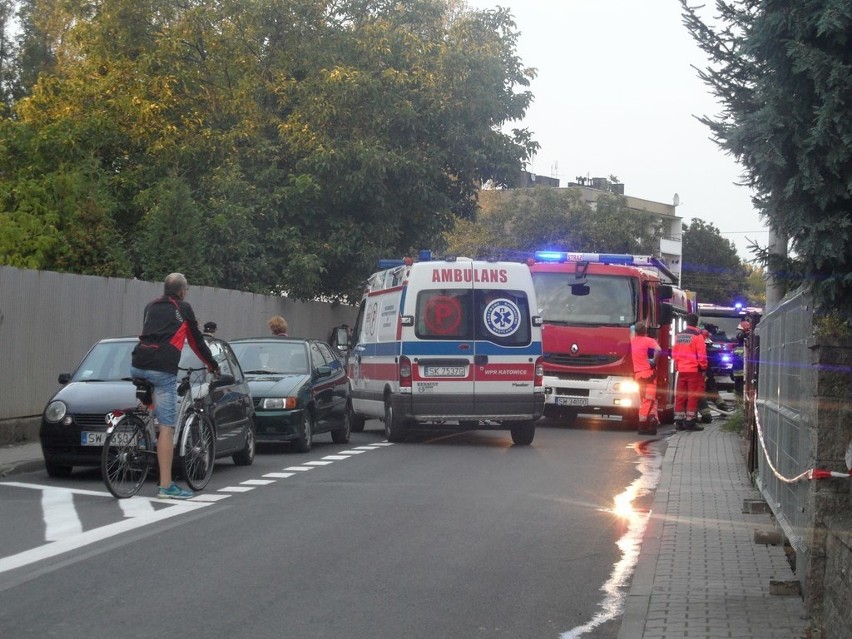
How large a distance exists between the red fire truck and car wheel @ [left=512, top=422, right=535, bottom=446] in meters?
4.39

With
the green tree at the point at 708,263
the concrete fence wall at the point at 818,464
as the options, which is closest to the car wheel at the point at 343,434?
the concrete fence wall at the point at 818,464

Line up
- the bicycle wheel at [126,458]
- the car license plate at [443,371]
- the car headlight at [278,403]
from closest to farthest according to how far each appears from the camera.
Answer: the bicycle wheel at [126,458] → the car headlight at [278,403] → the car license plate at [443,371]

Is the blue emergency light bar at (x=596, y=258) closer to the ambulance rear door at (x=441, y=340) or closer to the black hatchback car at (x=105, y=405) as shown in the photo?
the ambulance rear door at (x=441, y=340)

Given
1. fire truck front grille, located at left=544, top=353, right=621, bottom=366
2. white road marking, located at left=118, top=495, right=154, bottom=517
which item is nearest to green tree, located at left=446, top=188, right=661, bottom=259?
fire truck front grille, located at left=544, top=353, right=621, bottom=366

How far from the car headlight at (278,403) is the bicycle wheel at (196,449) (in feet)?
12.8

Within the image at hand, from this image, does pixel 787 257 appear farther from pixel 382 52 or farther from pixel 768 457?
pixel 382 52

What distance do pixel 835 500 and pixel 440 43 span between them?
29.7 meters

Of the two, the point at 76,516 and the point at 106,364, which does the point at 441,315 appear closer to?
the point at 106,364

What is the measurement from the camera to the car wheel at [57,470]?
14.0 m

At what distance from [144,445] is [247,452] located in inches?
136

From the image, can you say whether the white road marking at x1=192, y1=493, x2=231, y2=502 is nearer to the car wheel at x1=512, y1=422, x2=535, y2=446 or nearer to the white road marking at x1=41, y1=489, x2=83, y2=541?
the white road marking at x1=41, y1=489, x2=83, y2=541

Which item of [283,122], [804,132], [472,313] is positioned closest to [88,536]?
[804,132]

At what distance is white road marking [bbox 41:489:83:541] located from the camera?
10.2 m

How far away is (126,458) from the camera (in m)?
12.4
